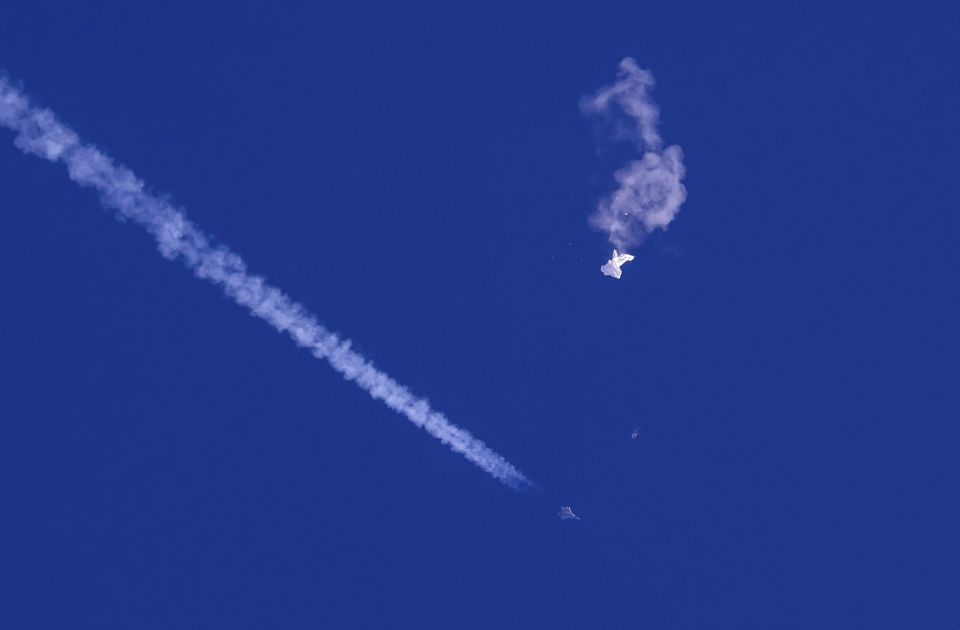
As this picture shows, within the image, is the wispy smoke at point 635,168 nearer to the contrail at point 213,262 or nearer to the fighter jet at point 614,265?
the fighter jet at point 614,265

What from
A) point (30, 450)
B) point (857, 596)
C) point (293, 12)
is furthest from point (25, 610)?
point (857, 596)

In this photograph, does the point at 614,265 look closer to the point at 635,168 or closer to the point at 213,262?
the point at 635,168

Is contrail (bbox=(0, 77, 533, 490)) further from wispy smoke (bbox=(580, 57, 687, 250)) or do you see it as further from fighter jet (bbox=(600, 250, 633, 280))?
wispy smoke (bbox=(580, 57, 687, 250))

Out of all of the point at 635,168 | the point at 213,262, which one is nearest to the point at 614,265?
the point at 635,168

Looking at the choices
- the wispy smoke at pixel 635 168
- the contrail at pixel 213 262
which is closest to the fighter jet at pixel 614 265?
the wispy smoke at pixel 635 168

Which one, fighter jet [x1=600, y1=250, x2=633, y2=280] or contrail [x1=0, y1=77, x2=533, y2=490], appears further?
fighter jet [x1=600, y1=250, x2=633, y2=280]

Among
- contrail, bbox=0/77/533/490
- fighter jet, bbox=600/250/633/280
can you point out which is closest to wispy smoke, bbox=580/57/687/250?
fighter jet, bbox=600/250/633/280
